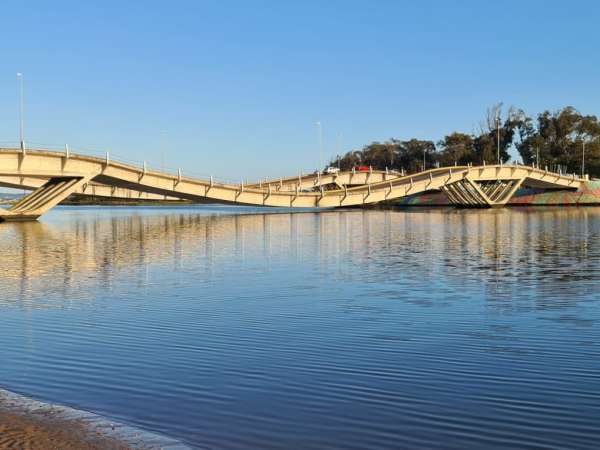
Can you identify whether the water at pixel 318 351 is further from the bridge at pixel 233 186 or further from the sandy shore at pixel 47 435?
the bridge at pixel 233 186

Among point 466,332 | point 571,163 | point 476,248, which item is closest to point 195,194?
point 476,248

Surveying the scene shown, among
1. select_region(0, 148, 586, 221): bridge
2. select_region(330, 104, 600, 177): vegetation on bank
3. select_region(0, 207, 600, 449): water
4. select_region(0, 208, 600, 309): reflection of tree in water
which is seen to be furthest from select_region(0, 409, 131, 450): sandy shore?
select_region(330, 104, 600, 177): vegetation on bank

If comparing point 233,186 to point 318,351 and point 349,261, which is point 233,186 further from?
point 318,351

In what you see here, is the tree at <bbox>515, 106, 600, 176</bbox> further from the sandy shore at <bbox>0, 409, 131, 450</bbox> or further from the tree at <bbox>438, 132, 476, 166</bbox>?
the sandy shore at <bbox>0, 409, 131, 450</bbox>

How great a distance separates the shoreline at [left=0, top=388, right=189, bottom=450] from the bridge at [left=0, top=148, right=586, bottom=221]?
50.4 meters

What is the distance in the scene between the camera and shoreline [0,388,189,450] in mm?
7133

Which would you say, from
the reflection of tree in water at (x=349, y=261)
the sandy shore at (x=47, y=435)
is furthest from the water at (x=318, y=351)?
the sandy shore at (x=47, y=435)

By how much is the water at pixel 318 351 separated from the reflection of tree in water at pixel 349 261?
18 centimetres

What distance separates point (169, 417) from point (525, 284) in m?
14.9

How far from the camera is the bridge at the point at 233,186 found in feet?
196

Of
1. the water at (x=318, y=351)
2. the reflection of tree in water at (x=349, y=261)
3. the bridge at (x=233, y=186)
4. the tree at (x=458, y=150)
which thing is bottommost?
the water at (x=318, y=351)

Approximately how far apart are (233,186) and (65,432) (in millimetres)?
71584

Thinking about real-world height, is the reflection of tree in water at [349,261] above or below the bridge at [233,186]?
below

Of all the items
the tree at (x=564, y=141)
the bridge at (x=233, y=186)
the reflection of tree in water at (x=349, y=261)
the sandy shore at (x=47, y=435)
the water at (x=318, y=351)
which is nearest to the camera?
the sandy shore at (x=47, y=435)
